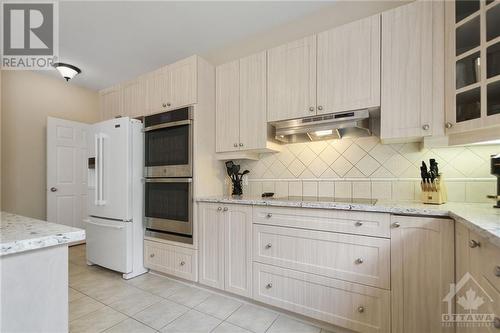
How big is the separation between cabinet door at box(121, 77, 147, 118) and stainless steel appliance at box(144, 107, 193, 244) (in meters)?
0.20

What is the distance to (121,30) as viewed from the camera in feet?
8.00

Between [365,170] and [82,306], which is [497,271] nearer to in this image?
[365,170]

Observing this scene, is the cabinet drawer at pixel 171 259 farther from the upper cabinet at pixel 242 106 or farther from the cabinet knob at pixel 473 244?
the cabinet knob at pixel 473 244

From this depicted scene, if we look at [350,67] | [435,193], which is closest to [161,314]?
[435,193]

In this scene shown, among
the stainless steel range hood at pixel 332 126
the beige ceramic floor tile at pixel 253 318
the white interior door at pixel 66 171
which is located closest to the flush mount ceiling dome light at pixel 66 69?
the white interior door at pixel 66 171

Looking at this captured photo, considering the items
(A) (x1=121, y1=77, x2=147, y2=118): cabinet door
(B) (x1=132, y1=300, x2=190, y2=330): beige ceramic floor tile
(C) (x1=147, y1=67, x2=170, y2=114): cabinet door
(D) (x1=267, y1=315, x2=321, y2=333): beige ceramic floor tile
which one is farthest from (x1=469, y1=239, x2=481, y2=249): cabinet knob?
(A) (x1=121, y1=77, x2=147, y2=118): cabinet door

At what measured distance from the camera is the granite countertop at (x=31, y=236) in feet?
2.27

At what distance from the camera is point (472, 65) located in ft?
4.32

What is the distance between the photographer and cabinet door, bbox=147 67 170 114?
7.89 ft

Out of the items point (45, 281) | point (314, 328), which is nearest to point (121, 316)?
point (45, 281)

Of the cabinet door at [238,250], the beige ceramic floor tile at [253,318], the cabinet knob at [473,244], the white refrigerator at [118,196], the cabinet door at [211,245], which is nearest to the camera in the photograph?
the cabinet knob at [473,244]

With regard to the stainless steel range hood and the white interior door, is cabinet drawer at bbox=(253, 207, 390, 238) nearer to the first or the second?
the stainless steel range hood

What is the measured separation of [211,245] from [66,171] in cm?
309

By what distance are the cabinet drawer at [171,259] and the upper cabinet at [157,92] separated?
4.78ft
